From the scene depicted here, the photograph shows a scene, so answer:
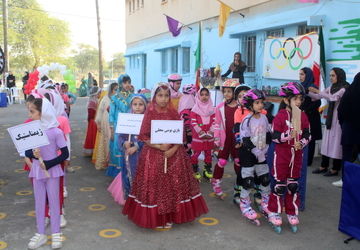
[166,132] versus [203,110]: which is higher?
[203,110]

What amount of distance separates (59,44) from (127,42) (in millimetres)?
22985

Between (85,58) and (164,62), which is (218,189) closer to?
(164,62)

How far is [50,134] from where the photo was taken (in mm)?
3775

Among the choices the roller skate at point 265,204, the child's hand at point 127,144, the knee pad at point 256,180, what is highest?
the child's hand at point 127,144

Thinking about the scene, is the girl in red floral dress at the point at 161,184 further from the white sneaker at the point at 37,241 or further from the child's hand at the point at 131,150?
the white sneaker at the point at 37,241

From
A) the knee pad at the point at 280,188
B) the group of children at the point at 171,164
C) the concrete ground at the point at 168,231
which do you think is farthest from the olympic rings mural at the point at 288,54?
the knee pad at the point at 280,188

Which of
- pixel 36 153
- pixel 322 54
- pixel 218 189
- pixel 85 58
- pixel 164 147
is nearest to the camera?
pixel 36 153

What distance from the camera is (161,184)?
425 cm

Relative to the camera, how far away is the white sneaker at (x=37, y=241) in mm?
3846

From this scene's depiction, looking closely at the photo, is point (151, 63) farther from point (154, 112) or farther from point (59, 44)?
point (59, 44)

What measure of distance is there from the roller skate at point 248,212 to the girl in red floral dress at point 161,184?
1.69 ft

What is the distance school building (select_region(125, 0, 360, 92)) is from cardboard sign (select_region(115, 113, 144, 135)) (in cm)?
505

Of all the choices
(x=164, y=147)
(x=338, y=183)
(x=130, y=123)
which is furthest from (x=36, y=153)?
(x=338, y=183)

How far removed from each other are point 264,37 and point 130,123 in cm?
733
